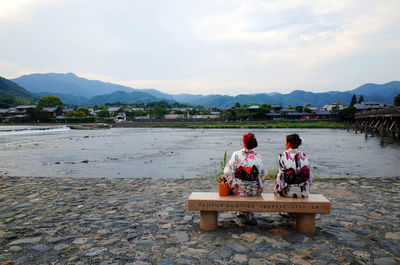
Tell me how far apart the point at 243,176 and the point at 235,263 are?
155 centimetres

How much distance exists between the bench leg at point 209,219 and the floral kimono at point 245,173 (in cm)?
56

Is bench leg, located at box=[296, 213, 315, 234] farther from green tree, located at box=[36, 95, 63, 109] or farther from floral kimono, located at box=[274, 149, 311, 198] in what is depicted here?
green tree, located at box=[36, 95, 63, 109]

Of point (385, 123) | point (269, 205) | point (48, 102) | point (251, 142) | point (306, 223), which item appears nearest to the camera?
point (269, 205)

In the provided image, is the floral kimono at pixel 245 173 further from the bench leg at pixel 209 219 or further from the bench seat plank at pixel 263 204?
→ the bench leg at pixel 209 219

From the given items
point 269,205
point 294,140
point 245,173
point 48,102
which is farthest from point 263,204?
point 48,102

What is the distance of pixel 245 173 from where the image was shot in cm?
484

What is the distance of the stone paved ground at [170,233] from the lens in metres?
3.84

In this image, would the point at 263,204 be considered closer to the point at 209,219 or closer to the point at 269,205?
the point at 269,205

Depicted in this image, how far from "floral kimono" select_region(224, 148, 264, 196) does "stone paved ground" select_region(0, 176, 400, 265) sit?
702 millimetres

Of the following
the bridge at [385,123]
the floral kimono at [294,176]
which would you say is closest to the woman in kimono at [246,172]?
the floral kimono at [294,176]

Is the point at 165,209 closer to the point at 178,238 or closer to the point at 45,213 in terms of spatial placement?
the point at 178,238

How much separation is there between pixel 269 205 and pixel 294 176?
70 centimetres

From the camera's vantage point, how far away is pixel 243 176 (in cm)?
481

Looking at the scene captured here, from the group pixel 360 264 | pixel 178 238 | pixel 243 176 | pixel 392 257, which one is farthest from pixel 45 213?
pixel 392 257
